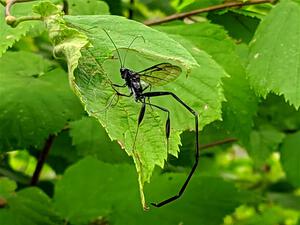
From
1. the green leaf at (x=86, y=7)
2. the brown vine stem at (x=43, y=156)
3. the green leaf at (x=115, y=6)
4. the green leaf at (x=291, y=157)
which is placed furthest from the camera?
the green leaf at (x=291, y=157)

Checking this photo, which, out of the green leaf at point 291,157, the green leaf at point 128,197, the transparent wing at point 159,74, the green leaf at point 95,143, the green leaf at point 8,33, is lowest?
the green leaf at point 291,157

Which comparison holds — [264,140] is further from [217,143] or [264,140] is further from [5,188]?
[5,188]

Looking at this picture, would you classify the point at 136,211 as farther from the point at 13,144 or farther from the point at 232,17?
the point at 232,17

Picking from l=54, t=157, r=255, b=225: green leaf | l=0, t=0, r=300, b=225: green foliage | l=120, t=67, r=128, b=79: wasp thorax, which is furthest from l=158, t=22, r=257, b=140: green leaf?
l=120, t=67, r=128, b=79: wasp thorax

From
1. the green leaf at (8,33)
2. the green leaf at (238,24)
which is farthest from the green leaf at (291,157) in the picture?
the green leaf at (8,33)

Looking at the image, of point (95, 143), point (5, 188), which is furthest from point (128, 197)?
point (5, 188)

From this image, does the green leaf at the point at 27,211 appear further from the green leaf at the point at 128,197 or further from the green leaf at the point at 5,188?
the green leaf at the point at 128,197
